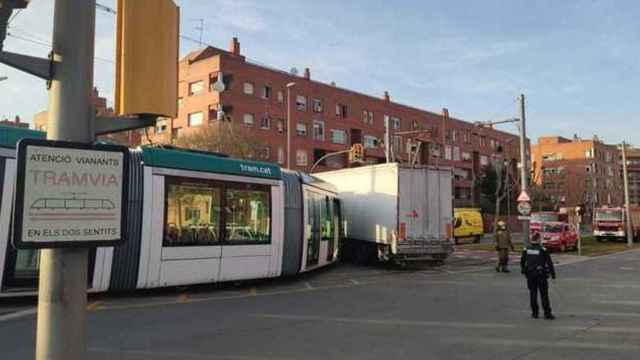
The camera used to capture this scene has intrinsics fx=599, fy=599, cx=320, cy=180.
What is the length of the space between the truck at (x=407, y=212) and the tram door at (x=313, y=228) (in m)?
3.94

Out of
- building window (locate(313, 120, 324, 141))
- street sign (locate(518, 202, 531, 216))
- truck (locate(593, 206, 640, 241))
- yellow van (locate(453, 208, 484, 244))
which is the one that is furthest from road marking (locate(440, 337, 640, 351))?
building window (locate(313, 120, 324, 141))

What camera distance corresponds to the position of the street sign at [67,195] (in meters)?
2.93

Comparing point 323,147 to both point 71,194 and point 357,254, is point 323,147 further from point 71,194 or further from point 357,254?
point 71,194

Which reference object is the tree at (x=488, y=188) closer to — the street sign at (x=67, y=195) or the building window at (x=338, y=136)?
the building window at (x=338, y=136)

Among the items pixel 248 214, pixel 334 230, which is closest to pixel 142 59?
pixel 248 214

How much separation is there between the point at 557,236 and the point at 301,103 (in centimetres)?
3167

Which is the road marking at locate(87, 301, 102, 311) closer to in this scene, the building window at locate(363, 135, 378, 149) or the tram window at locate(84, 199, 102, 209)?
the tram window at locate(84, 199, 102, 209)

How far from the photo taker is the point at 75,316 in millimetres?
3078

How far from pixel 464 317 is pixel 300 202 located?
20.9ft

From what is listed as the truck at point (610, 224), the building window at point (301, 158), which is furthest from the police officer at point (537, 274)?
the building window at point (301, 158)

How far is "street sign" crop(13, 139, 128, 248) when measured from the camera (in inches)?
115

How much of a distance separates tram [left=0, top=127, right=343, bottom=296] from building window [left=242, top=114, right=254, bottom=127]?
36.7 meters

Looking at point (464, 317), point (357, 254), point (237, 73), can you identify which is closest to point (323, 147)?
point (237, 73)

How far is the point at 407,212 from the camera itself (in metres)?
20.9
